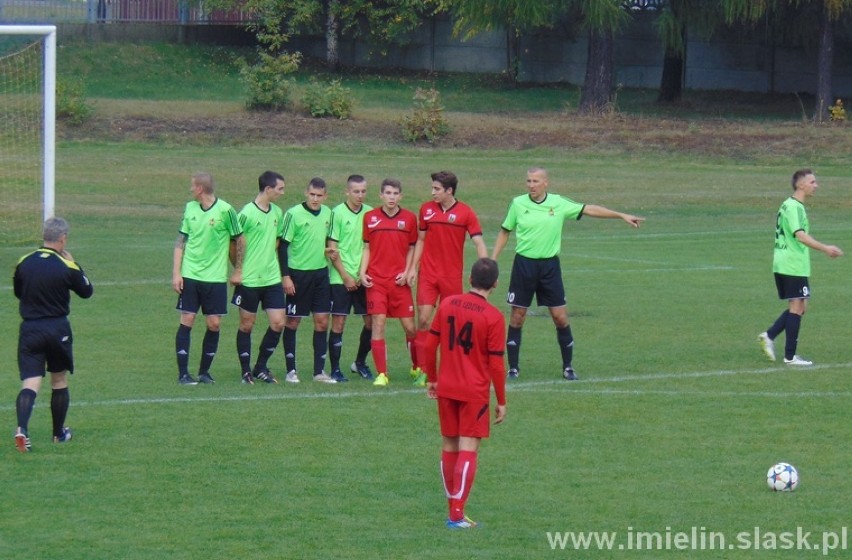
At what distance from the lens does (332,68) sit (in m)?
56.9

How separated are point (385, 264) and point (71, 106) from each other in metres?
28.9

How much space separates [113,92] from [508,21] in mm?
14540

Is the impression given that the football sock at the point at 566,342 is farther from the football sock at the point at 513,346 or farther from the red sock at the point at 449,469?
the red sock at the point at 449,469

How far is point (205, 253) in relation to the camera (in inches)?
502

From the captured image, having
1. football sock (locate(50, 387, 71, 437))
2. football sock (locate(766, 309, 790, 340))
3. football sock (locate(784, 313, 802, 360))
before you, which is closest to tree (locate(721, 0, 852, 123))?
football sock (locate(766, 309, 790, 340))

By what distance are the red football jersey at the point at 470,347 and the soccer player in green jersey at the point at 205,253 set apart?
188 inches

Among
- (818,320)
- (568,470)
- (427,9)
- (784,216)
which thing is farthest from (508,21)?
(568,470)

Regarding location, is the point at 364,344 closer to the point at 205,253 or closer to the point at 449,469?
the point at 205,253

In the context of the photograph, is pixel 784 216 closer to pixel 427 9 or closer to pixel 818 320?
pixel 818 320

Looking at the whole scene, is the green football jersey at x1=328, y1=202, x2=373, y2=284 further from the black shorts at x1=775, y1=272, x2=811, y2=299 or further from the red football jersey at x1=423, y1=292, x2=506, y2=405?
the red football jersey at x1=423, y1=292, x2=506, y2=405

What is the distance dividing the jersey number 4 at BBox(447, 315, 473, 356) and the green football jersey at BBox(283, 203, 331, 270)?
4.99 m

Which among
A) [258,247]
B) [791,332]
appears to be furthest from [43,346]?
[791,332]

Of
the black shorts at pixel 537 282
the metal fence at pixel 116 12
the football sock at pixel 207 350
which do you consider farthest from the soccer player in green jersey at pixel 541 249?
the metal fence at pixel 116 12

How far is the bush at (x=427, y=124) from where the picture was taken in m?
40.3
